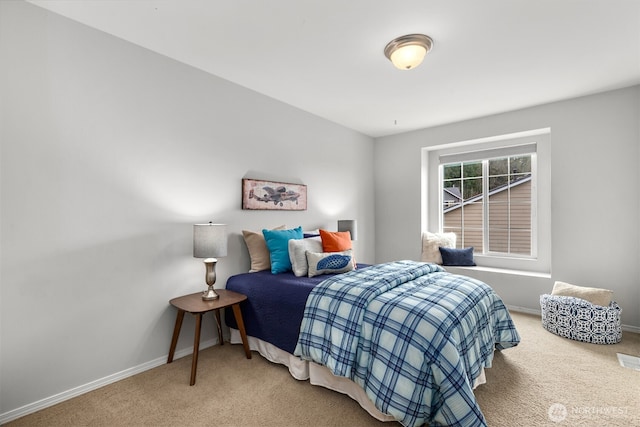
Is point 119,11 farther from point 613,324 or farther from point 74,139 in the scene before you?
point 613,324

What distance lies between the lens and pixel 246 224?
3168mm

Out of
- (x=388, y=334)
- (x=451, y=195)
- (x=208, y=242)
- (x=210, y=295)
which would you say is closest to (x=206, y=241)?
(x=208, y=242)

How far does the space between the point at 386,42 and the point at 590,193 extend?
2.90m

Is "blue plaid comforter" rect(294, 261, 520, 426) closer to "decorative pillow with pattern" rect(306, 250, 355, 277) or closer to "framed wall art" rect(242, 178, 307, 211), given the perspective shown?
"decorative pillow with pattern" rect(306, 250, 355, 277)

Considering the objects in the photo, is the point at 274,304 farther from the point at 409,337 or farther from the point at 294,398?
the point at 409,337

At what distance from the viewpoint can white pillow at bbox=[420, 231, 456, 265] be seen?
4453mm

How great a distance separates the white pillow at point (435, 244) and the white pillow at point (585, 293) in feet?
4.51

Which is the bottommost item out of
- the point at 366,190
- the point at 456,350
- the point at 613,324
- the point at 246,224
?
the point at 613,324

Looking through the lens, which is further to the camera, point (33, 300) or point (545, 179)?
point (545, 179)

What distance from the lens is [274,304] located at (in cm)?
244

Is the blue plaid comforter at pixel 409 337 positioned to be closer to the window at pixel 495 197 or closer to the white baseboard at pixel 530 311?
the white baseboard at pixel 530 311

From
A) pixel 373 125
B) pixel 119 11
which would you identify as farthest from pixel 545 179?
pixel 119 11

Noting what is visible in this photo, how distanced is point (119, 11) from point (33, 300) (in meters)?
1.92

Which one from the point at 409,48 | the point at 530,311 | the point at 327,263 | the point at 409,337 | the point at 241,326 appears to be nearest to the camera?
the point at 409,337
